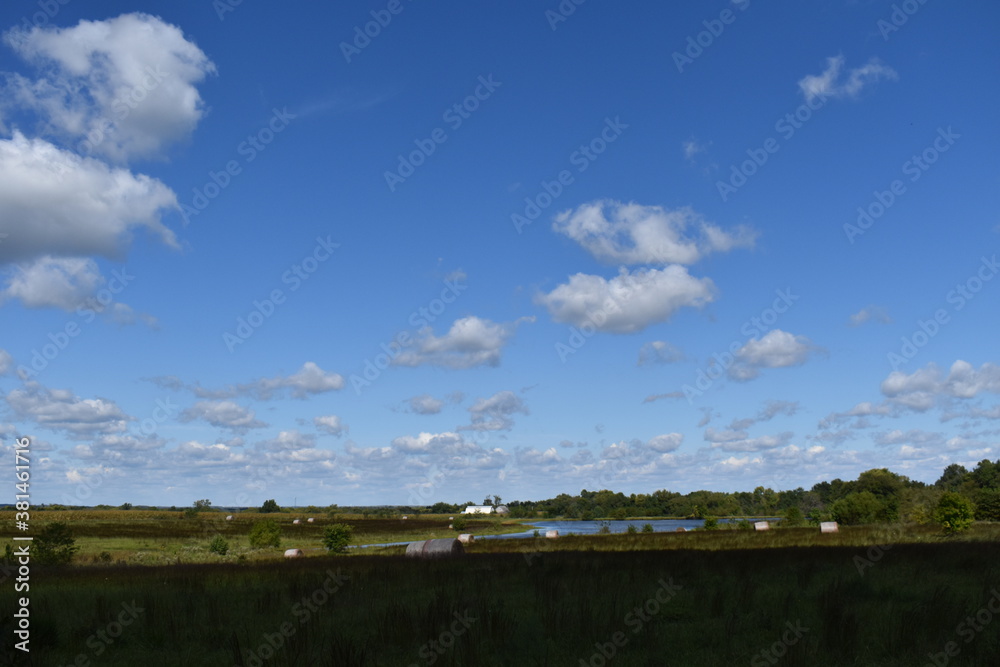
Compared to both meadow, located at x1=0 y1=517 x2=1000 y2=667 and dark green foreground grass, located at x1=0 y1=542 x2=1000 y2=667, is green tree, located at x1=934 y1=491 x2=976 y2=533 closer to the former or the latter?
meadow, located at x1=0 y1=517 x2=1000 y2=667

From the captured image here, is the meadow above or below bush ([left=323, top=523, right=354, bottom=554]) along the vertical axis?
below

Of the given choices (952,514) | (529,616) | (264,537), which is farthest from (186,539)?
(952,514)

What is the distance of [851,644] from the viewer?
346 inches

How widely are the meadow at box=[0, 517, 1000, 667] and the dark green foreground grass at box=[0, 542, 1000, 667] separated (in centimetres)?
4

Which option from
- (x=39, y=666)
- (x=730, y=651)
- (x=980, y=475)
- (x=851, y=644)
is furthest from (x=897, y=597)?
(x=980, y=475)

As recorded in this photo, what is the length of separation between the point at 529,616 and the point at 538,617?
200 millimetres

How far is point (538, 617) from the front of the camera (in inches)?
428

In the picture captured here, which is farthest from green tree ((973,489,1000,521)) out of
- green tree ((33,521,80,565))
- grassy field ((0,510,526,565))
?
green tree ((33,521,80,565))

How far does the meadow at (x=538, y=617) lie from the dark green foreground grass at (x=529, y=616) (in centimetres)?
4

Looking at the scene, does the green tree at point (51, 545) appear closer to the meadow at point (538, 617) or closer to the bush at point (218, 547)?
the bush at point (218, 547)

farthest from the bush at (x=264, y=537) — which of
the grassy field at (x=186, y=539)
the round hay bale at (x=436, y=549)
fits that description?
the round hay bale at (x=436, y=549)

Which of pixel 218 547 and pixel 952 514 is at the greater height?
pixel 952 514

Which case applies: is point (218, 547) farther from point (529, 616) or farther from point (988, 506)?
point (988, 506)

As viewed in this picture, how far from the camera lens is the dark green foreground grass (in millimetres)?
8625
